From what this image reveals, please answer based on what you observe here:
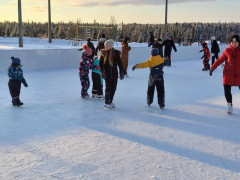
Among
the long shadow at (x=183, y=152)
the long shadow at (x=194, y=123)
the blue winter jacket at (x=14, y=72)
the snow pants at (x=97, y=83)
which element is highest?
the blue winter jacket at (x=14, y=72)

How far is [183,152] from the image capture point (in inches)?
144

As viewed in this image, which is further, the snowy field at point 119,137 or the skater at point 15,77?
the skater at point 15,77

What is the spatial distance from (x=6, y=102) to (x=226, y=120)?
414 cm

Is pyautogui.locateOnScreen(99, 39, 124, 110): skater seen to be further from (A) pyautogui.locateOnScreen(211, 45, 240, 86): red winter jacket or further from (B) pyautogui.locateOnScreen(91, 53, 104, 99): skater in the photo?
(A) pyautogui.locateOnScreen(211, 45, 240, 86): red winter jacket

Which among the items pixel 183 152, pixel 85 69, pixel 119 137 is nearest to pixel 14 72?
pixel 85 69

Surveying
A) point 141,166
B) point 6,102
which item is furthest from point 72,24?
point 141,166

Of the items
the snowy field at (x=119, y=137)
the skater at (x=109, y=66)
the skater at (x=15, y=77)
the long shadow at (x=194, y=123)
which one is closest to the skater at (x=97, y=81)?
the snowy field at (x=119, y=137)

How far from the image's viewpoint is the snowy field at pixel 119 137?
3.12 meters

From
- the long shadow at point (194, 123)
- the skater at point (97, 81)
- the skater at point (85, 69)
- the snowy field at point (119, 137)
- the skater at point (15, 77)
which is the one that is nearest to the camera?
the snowy field at point (119, 137)

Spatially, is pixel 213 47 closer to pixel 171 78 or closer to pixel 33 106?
pixel 171 78

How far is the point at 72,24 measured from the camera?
50.2m

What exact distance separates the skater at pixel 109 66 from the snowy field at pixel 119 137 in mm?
308

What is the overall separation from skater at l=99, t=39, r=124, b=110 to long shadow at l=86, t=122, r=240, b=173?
1.40 meters

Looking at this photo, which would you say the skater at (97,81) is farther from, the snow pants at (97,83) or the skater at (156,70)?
the skater at (156,70)
